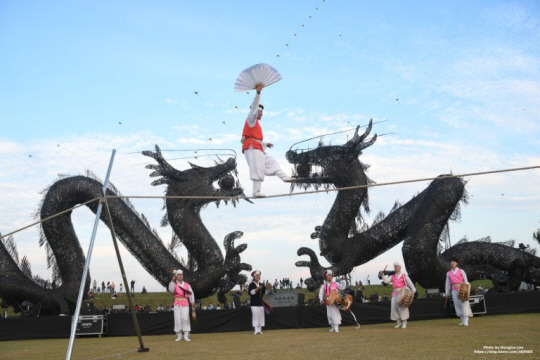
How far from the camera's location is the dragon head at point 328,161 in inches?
551

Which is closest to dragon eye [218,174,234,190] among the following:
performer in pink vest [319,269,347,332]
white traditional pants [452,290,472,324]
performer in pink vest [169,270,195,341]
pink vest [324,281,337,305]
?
performer in pink vest [169,270,195,341]

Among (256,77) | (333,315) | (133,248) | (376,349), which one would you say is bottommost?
(376,349)

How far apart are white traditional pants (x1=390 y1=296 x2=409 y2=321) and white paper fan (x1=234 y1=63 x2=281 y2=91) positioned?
21.4 ft

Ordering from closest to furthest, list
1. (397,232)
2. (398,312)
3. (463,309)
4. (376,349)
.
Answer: (376,349) → (463,309) → (398,312) → (397,232)

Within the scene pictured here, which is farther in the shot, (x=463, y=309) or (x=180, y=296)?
(x=180, y=296)

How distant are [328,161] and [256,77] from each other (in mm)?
7227

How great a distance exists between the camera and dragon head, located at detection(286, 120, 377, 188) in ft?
46.0

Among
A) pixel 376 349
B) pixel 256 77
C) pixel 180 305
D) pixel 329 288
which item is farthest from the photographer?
pixel 329 288

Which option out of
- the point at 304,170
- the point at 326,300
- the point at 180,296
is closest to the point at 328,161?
the point at 304,170

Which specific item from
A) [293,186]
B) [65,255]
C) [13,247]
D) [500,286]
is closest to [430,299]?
[500,286]

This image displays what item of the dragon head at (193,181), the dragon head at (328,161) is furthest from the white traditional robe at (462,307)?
Answer: the dragon head at (193,181)

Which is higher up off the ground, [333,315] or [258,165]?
[258,165]

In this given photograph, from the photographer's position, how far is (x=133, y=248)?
45.6 feet

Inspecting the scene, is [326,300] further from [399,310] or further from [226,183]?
[226,183]
